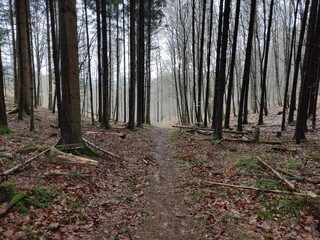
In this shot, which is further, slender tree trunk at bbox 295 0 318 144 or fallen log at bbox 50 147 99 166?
slender tree trunk at bbox 295 0 318 144

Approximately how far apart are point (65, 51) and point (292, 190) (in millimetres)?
6884

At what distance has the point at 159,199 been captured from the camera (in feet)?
19.4

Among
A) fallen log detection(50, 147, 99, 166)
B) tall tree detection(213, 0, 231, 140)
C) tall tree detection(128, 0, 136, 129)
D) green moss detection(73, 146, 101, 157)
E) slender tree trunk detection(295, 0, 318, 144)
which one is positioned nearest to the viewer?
fallen log detection(50, 147, 99, 166)

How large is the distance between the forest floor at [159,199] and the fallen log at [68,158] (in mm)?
135

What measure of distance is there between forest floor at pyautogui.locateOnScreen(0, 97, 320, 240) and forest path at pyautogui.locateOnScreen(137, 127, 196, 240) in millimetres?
18

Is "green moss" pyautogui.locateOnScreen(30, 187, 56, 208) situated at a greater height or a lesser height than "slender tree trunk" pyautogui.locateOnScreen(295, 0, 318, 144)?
lesser

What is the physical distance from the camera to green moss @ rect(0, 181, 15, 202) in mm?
4233

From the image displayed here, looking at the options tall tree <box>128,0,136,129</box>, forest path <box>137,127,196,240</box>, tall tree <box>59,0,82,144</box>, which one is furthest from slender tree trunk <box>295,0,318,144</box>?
tall tree <box>128,0,136,129</box>

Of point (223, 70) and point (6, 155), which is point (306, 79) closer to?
point (223, 70)

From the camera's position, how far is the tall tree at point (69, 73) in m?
7.16

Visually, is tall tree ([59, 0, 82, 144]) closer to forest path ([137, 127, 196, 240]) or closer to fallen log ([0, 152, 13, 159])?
fallen log ([0, 152, 13, 159])

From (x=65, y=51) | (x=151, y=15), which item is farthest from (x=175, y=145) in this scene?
(x=151, y=15)

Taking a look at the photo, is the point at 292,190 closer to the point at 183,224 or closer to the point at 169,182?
the point at 183,224

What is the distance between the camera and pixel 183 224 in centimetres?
474
